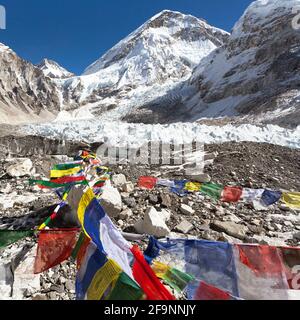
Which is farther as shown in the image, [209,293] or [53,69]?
[53,69]

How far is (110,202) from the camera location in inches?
233

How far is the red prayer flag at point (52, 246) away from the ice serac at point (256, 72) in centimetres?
2395

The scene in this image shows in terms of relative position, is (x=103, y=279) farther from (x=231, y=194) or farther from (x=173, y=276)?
(x=231, y=194)

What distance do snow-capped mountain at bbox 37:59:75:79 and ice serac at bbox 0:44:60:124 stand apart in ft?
226

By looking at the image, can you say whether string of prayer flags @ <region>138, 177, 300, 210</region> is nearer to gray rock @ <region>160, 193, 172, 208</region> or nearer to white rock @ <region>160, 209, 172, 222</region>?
gray rock @ <region>160, 193, 172, 208</region>

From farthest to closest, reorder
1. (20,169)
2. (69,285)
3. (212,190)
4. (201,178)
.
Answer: (20,169) → (201,178) → (212,190) → (69,285)

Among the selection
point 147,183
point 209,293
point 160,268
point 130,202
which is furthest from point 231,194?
point 209,293

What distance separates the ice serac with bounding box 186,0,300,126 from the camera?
115 ft

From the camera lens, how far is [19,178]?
10.2 metres

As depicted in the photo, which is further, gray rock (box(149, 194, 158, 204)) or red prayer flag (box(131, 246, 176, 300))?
gray rock (box(149, 194, 158, 204))

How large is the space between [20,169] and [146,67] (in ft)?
299

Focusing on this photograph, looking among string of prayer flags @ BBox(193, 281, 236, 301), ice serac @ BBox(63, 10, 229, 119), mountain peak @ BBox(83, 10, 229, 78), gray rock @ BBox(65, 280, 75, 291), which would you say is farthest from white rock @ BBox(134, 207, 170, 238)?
mountain peak @ BBox(83, 10, 229, 78)

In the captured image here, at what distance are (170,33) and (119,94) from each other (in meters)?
57.7
